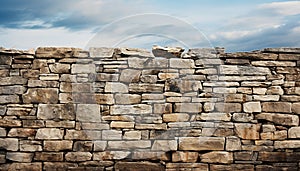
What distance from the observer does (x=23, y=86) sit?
5.62 metres

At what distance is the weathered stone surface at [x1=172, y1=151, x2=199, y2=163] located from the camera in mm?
5648

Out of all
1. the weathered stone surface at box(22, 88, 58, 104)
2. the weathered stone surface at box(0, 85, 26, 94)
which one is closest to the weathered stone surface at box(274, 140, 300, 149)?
the weathered stone surface at box(22, 88, 58, 104)

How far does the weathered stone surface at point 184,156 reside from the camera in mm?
5648

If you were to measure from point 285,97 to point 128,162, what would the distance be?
2.18 metres

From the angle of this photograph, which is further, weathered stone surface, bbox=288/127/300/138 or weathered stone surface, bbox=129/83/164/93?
weathered stone surface, bbox=288/127/300/138

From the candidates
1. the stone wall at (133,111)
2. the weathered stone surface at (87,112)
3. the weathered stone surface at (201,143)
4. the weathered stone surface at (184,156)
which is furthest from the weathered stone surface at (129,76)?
the weathered stone surface at (184,156)

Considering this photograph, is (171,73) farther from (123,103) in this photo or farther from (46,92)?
(46,92)

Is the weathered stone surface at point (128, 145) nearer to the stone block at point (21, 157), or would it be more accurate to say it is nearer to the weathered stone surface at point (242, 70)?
the stone block at point (21, 157)

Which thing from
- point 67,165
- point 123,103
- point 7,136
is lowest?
point 67,165

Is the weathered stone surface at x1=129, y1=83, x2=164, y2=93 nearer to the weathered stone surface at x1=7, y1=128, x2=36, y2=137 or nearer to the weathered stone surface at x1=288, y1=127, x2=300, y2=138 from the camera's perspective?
the weathered stone surface at x1=7, y1=128, x2=36, y2=137

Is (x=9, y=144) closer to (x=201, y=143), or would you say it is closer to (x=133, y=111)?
(x=133, y=111)

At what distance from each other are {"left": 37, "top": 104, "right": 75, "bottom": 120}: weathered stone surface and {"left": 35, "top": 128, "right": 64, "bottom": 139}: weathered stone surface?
0.54ft

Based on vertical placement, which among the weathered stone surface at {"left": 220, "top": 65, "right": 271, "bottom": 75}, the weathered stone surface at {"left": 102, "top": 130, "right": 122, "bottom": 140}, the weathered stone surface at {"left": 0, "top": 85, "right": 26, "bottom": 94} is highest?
the weathered stone surface at {"left": 220, "top": 65, "right": 271, "bottom": 75}

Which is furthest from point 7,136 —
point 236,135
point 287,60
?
point 287,60
